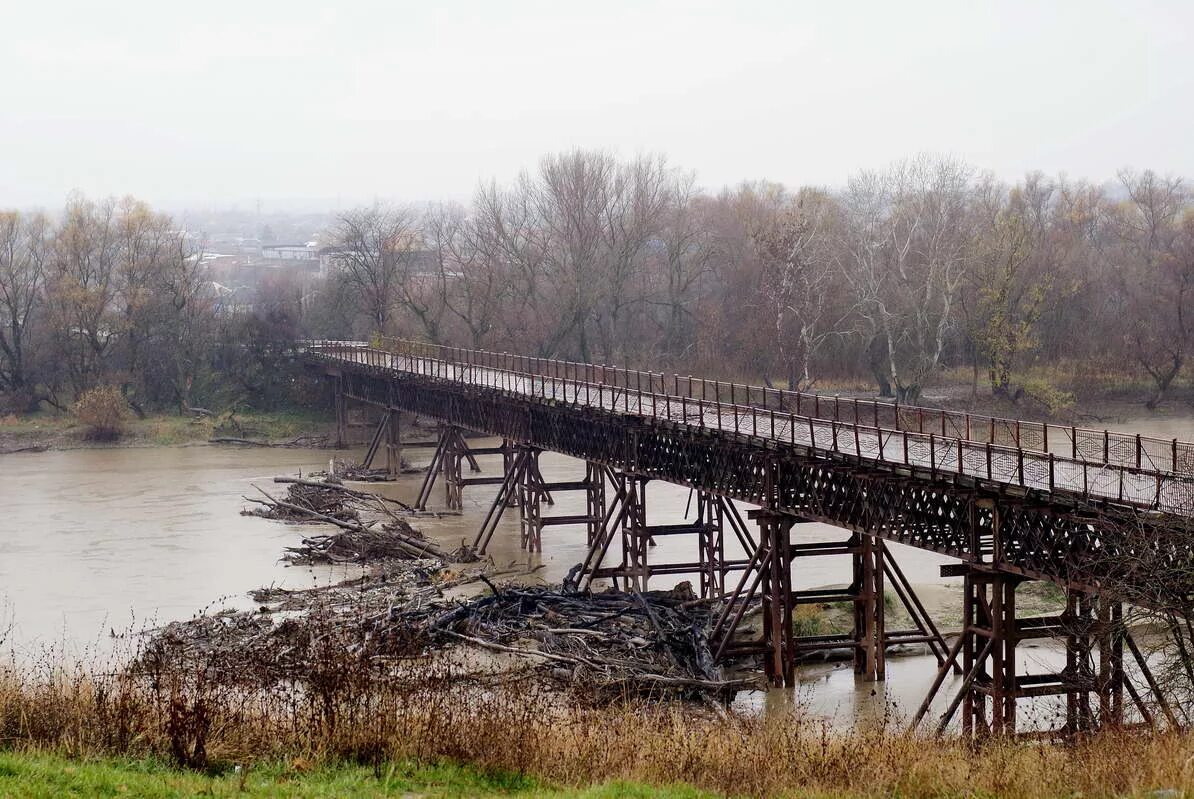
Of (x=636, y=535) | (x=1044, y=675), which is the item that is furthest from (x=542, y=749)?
(x=636, y=535)

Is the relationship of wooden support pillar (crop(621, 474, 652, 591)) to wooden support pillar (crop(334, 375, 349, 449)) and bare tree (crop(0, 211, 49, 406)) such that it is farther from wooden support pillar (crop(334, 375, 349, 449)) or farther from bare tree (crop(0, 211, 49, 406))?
bare tree (crop(0, 211, 49, 406))

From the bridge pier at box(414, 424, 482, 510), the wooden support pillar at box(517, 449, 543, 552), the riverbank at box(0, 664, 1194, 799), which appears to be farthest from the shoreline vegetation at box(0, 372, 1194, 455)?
the riverbank at box(0, 664, 1194, 799)

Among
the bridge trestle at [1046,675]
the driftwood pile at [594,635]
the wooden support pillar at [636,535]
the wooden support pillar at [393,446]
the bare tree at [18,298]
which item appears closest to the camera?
the bridge trestle at [1046,675]

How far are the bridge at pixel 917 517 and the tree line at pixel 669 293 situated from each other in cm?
3478

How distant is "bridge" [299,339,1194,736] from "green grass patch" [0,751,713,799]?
765 centimetres

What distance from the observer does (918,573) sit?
37594mm

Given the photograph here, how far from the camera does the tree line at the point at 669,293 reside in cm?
7494

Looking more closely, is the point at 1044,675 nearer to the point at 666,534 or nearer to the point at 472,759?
the point at 472,759

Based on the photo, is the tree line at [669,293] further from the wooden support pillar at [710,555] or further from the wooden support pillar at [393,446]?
the wooden support pillar at [710,555]

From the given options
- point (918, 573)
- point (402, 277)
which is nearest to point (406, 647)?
point (918, 573)

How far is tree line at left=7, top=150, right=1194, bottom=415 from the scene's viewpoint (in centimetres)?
7494

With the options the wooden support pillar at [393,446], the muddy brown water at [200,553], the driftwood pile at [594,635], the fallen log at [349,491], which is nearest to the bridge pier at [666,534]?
the driftwood pile at [594,635]

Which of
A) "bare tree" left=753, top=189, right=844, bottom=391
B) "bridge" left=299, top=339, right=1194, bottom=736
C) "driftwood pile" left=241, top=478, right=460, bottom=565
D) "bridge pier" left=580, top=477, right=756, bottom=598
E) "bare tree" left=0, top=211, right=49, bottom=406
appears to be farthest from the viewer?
"bare tree" left=0, top=211, right=49, bottom=406

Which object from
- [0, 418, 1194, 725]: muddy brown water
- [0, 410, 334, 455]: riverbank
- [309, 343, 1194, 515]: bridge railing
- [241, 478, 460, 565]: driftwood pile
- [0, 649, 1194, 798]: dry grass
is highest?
[309, 343, 1194, 515]: bridge railing
